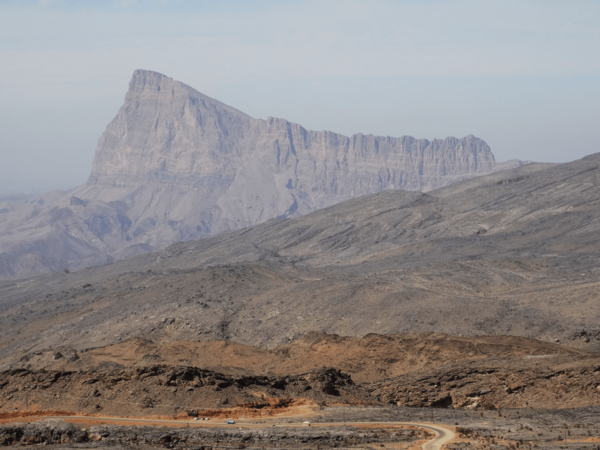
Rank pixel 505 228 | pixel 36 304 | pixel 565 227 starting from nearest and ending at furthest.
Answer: pixel 36 304 → pixel 565 227 → pixel 505 228

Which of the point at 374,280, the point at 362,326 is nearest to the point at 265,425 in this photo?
the point at 362,326

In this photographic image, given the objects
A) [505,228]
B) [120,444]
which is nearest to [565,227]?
[505,228]

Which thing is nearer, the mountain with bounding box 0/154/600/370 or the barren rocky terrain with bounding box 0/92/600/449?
the barren rocky terrain with bounding box 0/92/600/449

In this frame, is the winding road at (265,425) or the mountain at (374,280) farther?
the mountain at (374,280)

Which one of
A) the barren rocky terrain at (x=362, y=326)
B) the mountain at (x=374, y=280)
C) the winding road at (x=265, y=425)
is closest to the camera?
the winding road at (x=265, y=425)

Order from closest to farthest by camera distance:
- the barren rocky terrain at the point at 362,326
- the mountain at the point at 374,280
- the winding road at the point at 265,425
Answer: the winding road at the point at 265,425, the barren rocky terrain at the point at 362,326, the mountain at the point at 374,280

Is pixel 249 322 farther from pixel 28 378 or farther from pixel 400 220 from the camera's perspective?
pixel 400 220

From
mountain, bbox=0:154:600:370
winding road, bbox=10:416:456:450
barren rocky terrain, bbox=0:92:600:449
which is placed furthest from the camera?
mountain, bbox=0:154:600:370

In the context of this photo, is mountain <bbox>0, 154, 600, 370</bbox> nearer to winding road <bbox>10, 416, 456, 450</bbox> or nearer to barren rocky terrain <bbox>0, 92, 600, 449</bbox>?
barren rocky terrain <bbox>0, 92, 600, 449</bbox>

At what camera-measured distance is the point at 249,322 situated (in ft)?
171

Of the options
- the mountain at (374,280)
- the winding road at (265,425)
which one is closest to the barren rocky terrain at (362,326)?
the mountain at (374,280)

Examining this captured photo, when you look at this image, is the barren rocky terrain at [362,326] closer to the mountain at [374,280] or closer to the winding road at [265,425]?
the mountain at [374,280]

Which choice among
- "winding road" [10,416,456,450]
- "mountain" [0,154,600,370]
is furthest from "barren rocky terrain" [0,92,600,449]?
"winding road" [10,416,456,450]

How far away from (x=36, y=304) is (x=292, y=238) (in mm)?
44401
